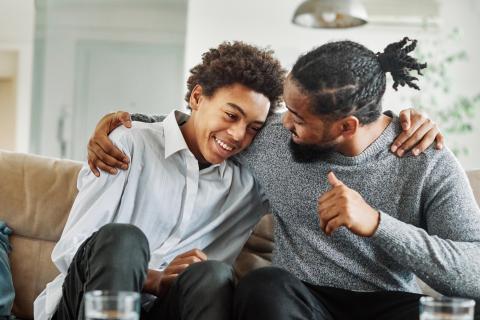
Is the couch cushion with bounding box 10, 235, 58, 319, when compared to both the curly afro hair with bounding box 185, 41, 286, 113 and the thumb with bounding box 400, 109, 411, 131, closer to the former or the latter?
the curly afro hair with bounding box 185, 41, 286, 113

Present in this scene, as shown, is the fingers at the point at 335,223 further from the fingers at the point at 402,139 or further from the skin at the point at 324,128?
the fingers at the point at 402,139

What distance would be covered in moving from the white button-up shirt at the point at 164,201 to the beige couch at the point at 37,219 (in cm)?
15

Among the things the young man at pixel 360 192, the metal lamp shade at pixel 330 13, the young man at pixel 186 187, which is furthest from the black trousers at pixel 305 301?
the metal lamp shade at pixel 330 13

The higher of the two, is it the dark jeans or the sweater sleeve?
the sweater sleeve

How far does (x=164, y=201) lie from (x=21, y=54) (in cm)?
467

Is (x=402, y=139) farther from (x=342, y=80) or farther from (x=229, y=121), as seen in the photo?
(x=229, y=121)

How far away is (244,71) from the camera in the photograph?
6.36 feet

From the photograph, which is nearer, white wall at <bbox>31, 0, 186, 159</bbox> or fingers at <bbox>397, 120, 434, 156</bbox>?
fingers at <bbox>397, 120, 434, 156</bbox>

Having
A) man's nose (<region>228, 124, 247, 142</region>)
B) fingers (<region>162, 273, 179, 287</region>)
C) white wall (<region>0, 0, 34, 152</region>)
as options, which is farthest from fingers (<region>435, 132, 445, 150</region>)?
white wall (<region>0, 0, 34, 152</region>)

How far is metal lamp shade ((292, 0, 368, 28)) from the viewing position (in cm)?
410

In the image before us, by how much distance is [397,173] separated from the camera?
1806 millimetres

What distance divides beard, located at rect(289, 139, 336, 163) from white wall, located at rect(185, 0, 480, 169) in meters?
4.03

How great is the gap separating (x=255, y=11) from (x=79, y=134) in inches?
64.1

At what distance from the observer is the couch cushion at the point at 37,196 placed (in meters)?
Result: 2.23
